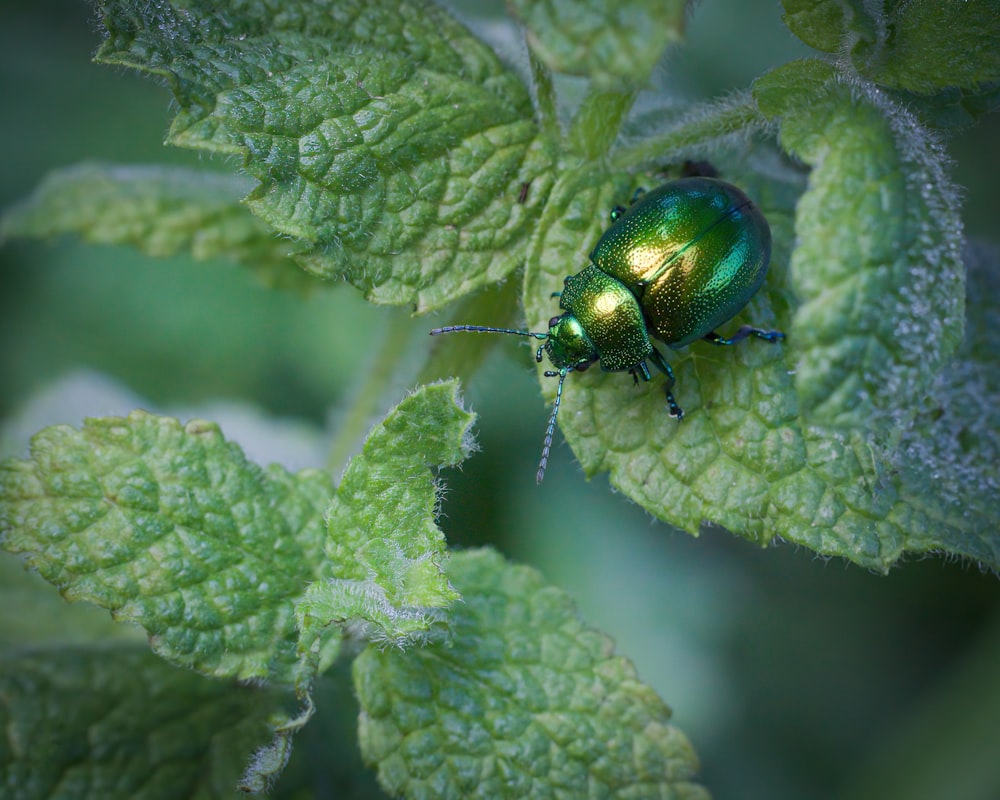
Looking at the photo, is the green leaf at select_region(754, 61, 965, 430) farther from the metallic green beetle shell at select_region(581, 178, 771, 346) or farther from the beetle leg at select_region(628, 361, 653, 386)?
the beetle leg at select_region(628, 361, 653, 386)

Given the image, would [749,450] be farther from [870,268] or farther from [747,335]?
[870,268]

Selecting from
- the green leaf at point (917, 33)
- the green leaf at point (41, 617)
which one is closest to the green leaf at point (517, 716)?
the green leaf at point (41, 617)

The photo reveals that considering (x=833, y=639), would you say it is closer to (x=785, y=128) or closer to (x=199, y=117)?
(x=785, y=128)

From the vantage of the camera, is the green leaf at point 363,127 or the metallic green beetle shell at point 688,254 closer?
the green leaf at point 363,127

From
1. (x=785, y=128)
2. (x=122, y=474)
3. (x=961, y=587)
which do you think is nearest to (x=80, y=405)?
(x=122, y=474)

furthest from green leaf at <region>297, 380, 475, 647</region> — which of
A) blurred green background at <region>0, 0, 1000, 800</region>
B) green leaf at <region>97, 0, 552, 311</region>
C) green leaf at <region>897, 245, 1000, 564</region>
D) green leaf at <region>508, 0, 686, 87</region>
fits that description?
blurred green background at <region>0, 0, 1000, 800</region>

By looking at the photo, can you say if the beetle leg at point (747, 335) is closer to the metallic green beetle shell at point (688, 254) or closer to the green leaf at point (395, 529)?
the metallic green beetle shell at point (688, 254)

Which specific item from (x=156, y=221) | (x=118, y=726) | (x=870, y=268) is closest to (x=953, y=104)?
(x=870, y=268)
